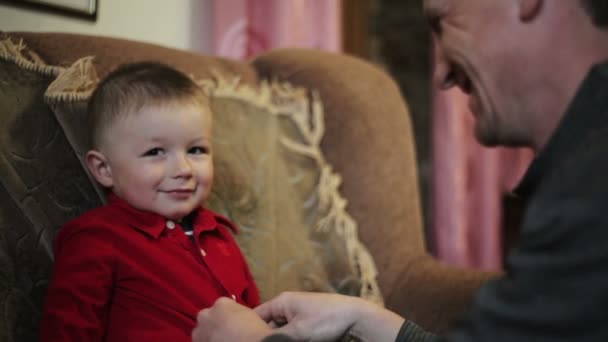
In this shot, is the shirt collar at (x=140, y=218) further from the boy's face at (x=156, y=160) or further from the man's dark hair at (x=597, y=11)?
the man's dark hair at (x=597, y=11)

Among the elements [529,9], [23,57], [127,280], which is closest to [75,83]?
[23,57]

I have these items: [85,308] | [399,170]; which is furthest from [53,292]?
[399,170]

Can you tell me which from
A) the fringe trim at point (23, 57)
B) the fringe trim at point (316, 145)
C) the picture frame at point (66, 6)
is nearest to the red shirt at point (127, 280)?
the fringe trim at point (23, 57)

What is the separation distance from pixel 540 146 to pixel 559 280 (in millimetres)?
243

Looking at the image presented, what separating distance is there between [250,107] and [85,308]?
0.60m

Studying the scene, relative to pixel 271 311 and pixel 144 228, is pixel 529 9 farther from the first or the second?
pixel 144 228

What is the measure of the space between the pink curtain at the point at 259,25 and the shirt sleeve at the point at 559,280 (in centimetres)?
134

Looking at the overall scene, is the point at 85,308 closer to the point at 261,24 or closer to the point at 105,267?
the point at 105,267

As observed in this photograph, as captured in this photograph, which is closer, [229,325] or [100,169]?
[229,325]

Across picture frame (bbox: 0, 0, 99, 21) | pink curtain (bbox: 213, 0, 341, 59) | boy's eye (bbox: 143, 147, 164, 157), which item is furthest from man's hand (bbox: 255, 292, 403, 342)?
pink curtain (bbox: 213, 0, 341, 59)

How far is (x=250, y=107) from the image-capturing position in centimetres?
151

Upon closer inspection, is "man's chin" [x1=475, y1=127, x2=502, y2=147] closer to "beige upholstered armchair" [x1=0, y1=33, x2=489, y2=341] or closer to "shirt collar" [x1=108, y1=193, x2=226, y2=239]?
Answer: "shirt collar" [x1=108, y1=193, x2=226, y2=239]

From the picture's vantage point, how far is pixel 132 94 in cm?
117

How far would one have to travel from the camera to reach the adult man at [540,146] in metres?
0.58
